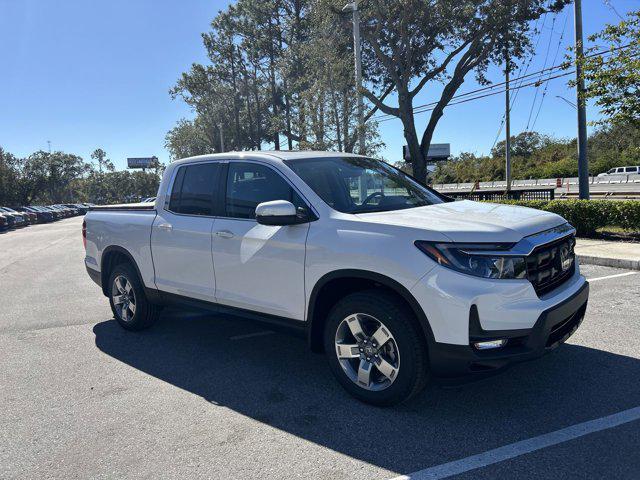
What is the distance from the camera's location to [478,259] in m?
3.20

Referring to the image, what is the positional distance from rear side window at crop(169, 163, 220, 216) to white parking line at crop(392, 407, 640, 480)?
294 centimetres

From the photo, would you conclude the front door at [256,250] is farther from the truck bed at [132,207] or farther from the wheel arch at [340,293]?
the truck bed at [132,207]

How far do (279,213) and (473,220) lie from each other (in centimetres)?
139

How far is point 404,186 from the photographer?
477 cm

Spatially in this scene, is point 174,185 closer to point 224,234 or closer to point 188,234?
point 188,234

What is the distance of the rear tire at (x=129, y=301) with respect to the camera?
18.4ft

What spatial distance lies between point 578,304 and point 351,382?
1.75 meters

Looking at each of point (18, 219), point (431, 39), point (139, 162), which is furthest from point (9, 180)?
point (139, 162)

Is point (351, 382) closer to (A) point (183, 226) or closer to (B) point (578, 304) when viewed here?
(B) point (578, 304)

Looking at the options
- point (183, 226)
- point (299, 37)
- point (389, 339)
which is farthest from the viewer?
point (299, 37)

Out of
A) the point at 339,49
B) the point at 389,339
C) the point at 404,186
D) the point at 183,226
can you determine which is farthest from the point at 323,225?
the point at 339,49

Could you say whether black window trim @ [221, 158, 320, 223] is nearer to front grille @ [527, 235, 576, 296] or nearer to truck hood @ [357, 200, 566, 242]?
truck hood @ [357, 200, 566, 242]

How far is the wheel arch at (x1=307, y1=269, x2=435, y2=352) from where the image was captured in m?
3.31

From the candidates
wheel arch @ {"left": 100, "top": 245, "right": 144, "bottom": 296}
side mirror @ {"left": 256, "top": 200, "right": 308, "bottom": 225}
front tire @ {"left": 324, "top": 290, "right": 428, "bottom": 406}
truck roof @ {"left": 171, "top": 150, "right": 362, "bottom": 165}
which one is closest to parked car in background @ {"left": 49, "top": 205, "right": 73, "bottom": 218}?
wheel arch @ {"left": 100, "top": 245, "right": 144, "bottom": 296}
